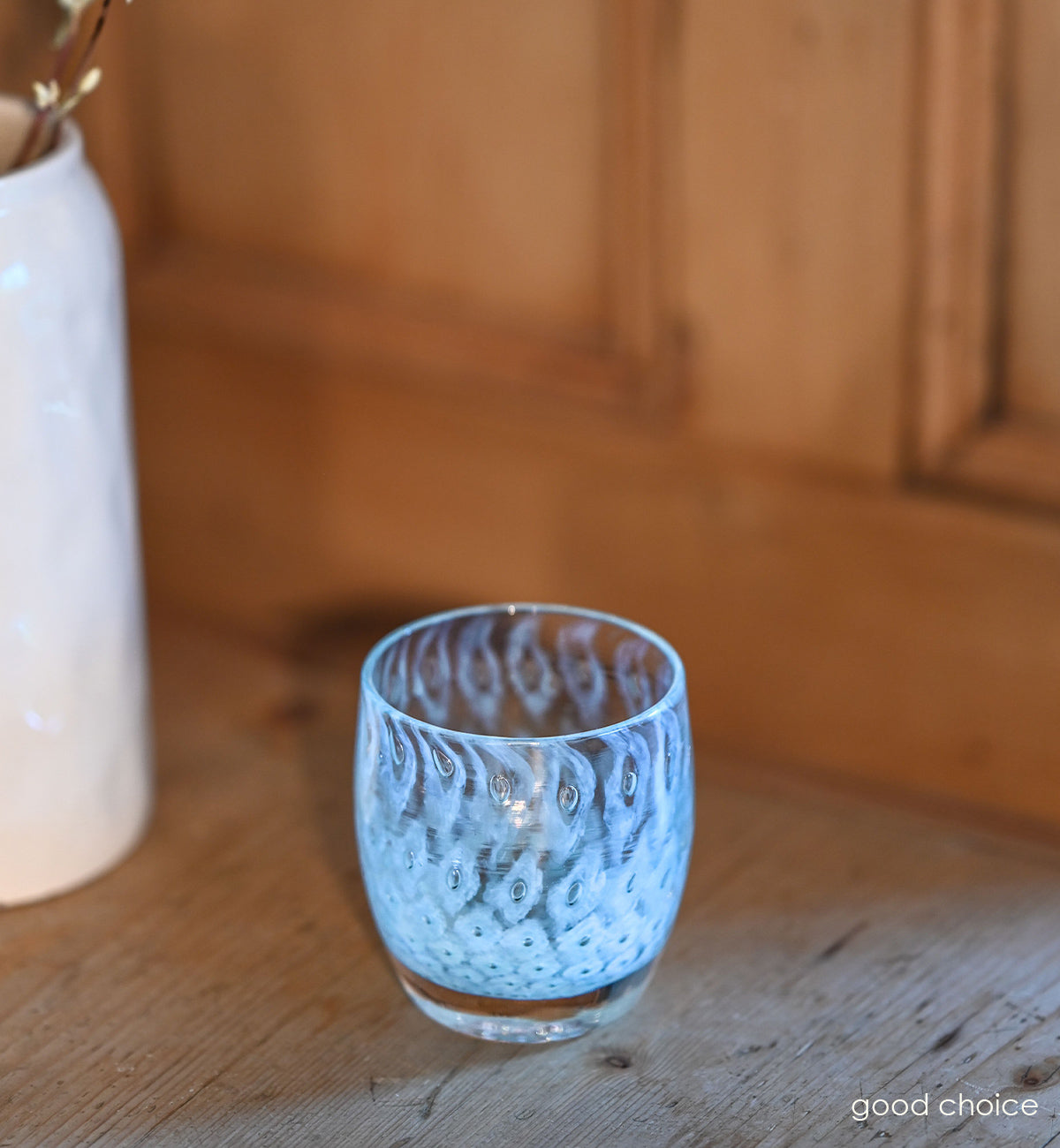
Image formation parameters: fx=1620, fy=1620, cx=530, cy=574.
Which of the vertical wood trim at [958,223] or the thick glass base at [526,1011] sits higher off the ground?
the vertical wood trim at [958,223]

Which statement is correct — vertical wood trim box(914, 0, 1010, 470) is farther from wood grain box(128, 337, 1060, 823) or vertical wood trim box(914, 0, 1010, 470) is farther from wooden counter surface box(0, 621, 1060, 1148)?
wooden counter surface box(0, 621, 1060, 1148)

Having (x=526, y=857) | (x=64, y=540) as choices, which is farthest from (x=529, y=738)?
(x=64, y=540)

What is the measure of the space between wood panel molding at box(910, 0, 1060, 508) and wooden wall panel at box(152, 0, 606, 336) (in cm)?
14

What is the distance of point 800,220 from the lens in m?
0.63

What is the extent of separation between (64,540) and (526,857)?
21cm

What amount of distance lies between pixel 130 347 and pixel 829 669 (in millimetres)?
385

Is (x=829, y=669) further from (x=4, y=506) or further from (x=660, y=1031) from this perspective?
(x=4, y=506)

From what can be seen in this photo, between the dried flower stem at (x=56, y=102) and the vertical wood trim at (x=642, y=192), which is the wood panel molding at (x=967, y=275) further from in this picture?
the dried flower stem at (x=56, y=102)

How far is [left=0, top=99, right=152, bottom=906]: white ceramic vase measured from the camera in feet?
1.80

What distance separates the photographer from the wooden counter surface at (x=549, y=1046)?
0.51 m

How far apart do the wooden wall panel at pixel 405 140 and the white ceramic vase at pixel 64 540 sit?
16cm

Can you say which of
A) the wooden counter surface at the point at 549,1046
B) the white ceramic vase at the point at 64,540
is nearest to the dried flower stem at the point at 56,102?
the white ceramic vase at the point at 64,540

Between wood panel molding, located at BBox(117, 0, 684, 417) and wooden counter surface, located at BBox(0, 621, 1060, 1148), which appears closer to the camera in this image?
wooden counter surface, located at BBox(0, 621, 1060, 1148)

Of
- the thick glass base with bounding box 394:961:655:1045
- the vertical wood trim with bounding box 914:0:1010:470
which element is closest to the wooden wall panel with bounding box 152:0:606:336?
the vertical wood trim with bounding box 914:0:1010:470
